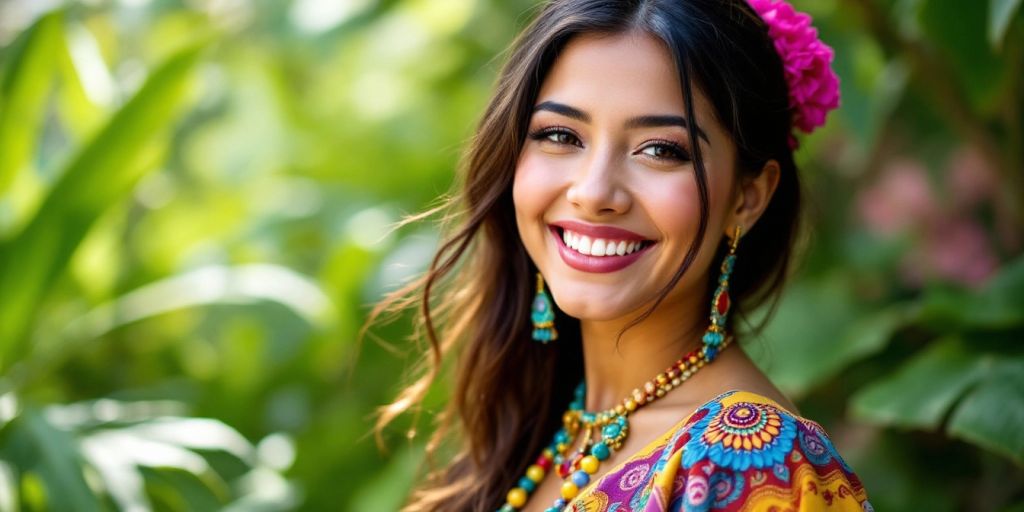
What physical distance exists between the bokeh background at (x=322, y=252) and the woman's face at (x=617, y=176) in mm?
495

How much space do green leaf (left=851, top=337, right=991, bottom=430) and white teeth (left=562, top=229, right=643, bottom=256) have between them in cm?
81

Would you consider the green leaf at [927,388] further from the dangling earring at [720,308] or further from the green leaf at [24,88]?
the green leaf at [24,88]

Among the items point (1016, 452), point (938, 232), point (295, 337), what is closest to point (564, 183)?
point (1016, 452)

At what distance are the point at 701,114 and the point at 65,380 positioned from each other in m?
2.47

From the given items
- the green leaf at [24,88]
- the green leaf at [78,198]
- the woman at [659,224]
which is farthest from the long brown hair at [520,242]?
the green leaf at [24,88]

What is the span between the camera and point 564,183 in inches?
59.2

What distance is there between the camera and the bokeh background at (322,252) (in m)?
2.23

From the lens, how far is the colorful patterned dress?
126 cm

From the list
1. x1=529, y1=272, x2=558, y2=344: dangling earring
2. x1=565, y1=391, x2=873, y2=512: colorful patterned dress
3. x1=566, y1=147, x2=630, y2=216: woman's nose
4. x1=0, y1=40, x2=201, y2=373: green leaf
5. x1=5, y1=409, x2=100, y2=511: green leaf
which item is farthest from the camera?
x1=0, y1=40, x2=201, y2=373: green leaf

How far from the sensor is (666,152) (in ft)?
4.77

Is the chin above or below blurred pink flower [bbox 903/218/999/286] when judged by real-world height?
above

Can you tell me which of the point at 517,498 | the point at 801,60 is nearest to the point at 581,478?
the point at 517,498

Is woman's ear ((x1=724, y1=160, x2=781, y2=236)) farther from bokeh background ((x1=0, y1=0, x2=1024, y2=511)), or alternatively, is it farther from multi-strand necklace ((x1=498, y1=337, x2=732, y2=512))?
bokeh background ((x1=0, y1=0, x2=1024, y2=511))

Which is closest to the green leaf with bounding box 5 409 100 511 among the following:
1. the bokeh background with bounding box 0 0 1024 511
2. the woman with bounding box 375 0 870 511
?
the bokeh background with bounding box 0 0 1024 511
